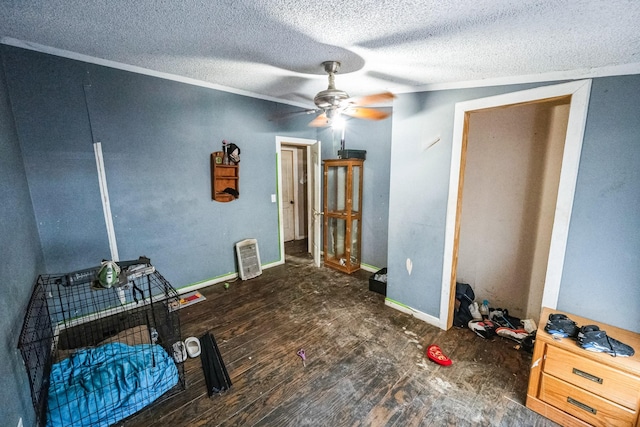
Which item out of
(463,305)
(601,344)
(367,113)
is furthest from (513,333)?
(367,113)

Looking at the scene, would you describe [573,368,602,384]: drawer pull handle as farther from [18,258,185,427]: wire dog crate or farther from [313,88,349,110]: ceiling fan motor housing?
[18,258,185,427]: wire dog crate

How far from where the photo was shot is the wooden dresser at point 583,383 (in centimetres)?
152

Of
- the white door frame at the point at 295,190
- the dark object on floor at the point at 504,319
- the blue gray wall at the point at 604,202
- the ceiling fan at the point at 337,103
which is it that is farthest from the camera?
the white door frame at the point at 295,190

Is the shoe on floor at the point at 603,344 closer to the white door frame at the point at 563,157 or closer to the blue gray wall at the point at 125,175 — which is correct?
the white door frame at the point at 563,157

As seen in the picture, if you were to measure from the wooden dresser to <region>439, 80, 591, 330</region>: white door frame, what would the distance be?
1.34ft

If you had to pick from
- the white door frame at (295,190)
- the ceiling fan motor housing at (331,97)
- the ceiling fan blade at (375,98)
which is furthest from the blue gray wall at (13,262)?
the white door frame at (295,190)

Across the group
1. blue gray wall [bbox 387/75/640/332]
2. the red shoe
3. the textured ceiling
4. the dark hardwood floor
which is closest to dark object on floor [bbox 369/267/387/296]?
the dark hardwood floor

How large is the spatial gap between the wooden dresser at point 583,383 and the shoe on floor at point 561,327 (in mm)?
34

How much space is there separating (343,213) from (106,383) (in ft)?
10.3

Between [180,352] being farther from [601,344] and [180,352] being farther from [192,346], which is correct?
[601,344]

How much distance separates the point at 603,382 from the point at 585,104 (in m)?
1.76

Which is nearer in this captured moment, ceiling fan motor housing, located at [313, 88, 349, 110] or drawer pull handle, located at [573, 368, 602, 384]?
drawer pull handle, located at [573, 368, 602, 384]

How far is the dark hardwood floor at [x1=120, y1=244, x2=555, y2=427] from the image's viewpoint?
175 cm

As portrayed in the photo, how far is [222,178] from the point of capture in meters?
3.45
